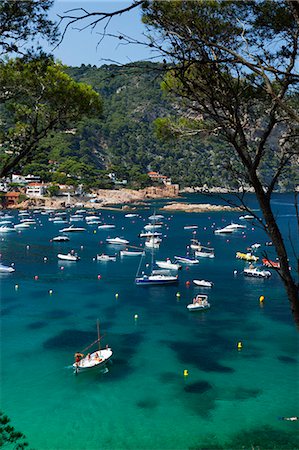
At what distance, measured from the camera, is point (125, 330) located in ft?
90.2

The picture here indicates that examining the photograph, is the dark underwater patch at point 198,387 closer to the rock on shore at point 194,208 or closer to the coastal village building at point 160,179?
the rock on shore at point 194,208

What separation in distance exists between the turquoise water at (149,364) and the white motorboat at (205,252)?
28.6 feet

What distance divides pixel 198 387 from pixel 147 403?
9.04 feet

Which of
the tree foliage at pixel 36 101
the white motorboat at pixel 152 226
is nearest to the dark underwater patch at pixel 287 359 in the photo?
the tree foliage at pixel 36 101

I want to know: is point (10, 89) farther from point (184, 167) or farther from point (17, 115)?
point (184, 167)

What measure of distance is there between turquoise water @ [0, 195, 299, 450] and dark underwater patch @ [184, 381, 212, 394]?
5 cm

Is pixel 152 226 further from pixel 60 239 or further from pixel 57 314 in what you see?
pixel 57 314

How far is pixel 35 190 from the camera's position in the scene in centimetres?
10556

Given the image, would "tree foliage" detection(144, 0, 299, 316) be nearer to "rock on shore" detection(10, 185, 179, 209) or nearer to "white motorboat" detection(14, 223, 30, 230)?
"white motorboat" detection(14, 223, 30, 230)

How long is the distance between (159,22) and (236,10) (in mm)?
3035

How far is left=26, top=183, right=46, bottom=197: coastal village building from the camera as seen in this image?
4136 inches

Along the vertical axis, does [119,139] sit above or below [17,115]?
above

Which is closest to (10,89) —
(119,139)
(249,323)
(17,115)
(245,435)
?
(17,115)

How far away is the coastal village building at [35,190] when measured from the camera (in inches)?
4136
